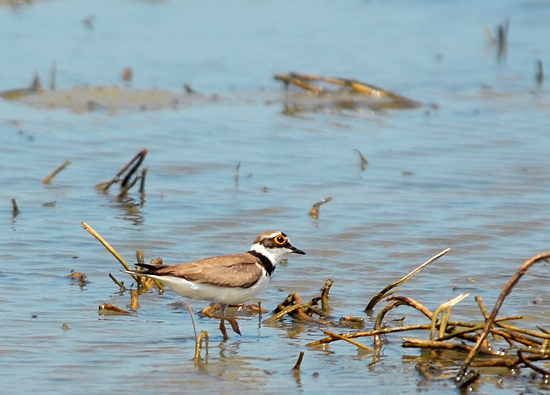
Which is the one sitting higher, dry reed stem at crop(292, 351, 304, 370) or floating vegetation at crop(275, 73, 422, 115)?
floating vegetation at crop(275, 73, 422, 115)

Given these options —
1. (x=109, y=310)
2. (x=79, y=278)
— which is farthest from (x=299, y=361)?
(x=79, y=278)

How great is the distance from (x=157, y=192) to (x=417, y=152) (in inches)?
163

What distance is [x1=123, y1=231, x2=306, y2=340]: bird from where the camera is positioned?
748cm

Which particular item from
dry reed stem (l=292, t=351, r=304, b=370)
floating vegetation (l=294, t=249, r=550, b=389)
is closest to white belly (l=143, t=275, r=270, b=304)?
floating vegetation (l=294, t=249, r=550, b=389)

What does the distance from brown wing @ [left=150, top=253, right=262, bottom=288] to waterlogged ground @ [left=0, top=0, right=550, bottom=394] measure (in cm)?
43

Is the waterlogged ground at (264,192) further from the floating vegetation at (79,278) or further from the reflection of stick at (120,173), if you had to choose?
the reflection of stick at (120,173)

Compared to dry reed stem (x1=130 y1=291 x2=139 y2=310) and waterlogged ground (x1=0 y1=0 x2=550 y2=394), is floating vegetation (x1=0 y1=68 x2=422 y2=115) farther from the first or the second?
dry reed stem (x1=130 y1=291 x2=139 y2=310)

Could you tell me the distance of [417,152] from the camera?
13969 millimetres

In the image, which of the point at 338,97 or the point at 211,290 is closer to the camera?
the point at 211,290

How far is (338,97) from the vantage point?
55.8ft

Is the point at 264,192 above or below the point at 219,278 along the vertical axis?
above

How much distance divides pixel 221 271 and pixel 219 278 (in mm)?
74

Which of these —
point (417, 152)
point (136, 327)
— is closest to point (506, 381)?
point (136, 327)

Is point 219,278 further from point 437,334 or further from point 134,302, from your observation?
point 437,334
